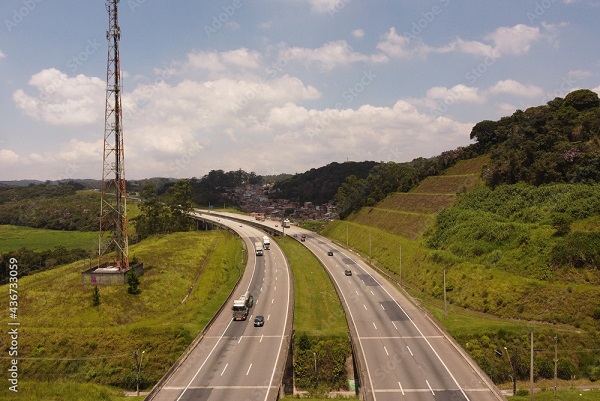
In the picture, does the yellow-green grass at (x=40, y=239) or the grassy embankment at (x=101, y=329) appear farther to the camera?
the yellow-green grass at (x=40, y=239)

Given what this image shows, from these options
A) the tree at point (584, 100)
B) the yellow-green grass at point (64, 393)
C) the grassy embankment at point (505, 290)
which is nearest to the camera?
the yellow-green grass at point (64, 393)

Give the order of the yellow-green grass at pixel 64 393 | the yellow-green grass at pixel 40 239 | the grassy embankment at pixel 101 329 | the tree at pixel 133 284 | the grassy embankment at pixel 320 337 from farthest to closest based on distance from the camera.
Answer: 1. the yellow-green grass at pixel 40 239
2. the tree at pixel 133 284
3. the grassy embankment at pixel 320 337
4. the grassy embankment at pixel 101 329
5. the yellow-green grass at pixel 64 393

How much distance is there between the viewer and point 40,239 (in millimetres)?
145125

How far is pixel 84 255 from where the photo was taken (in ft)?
336

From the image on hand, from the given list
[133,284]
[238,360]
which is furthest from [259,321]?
[133,284]

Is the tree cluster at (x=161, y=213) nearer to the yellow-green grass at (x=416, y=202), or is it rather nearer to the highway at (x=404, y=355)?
the yellow-green grass at (x=416, y=202)

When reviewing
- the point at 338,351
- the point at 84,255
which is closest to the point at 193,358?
the point at 338,351

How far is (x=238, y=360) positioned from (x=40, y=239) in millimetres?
137544

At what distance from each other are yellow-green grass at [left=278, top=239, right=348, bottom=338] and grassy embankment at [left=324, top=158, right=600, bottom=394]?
41.1 ft

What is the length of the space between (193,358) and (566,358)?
37023 mm

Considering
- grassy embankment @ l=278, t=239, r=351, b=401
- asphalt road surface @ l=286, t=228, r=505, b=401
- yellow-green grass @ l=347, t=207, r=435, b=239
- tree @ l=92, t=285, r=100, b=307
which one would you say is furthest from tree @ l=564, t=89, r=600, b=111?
tree @ l=92, t=285, r=100, b=307

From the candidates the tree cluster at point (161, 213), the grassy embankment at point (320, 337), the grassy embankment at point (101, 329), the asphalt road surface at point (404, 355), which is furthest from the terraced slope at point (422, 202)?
the tree cluster at point (161, 213)

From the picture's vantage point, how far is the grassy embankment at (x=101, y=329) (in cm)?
4119

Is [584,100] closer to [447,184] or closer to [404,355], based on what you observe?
[447,184]
